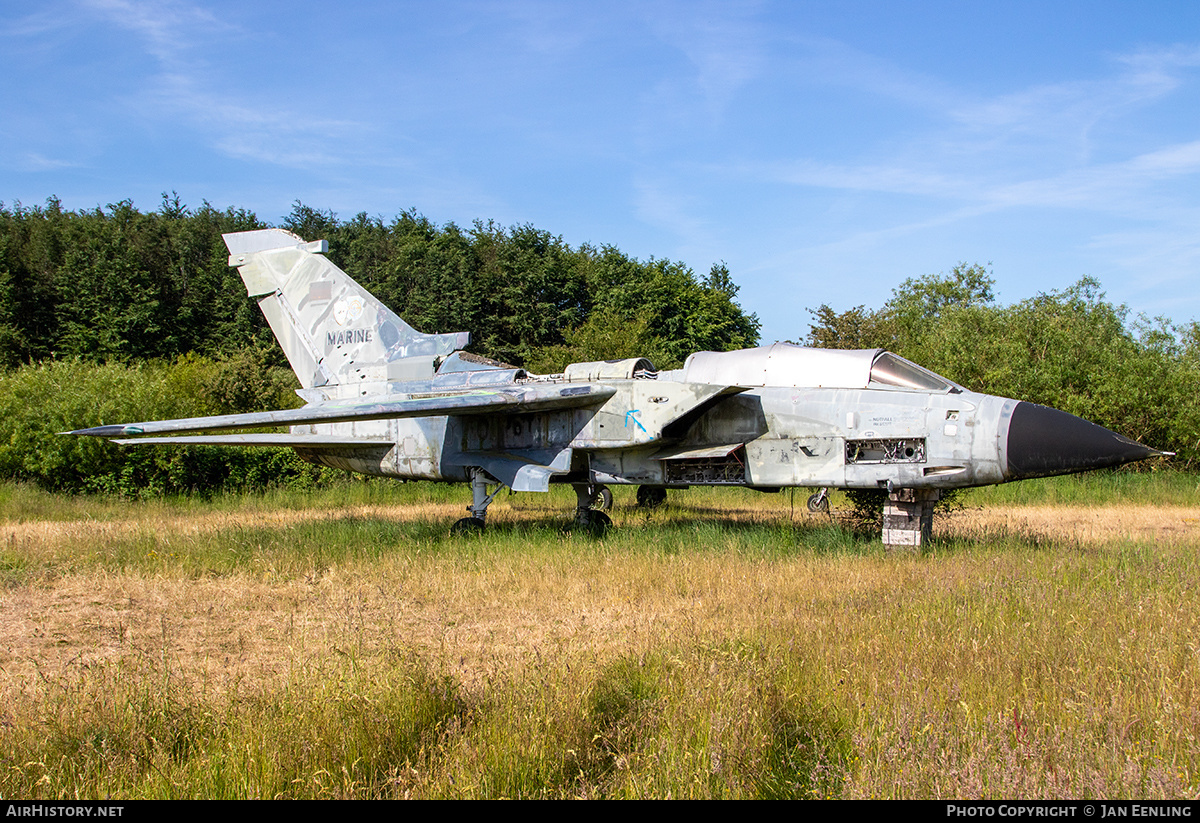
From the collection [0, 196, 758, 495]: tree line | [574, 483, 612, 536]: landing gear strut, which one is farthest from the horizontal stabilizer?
[0, 196, 758, 495]: tree line

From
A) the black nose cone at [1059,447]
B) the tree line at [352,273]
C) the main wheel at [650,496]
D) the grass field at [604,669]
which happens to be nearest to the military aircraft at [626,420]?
the black nose cone at [1059,447]

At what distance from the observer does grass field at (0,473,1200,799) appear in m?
3.66

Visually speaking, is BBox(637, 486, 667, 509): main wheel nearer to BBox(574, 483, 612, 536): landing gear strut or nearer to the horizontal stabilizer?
BBox(574, 483, 612, 536): landing gear strut

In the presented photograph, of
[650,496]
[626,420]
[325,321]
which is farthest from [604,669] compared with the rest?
[650,496]

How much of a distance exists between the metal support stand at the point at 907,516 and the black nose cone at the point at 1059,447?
125cm

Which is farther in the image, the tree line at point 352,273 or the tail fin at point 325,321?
the tree line at point 352,273

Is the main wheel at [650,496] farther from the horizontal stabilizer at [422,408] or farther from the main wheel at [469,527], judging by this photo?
the horizontal stabilizer at [422,408]

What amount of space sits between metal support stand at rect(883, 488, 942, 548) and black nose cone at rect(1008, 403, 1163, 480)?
1.25 metres

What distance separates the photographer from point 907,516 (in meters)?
9.70

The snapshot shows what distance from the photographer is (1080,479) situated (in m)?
20.2

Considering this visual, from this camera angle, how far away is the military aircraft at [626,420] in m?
8.91

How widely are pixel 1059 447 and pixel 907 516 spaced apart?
6.33 ft

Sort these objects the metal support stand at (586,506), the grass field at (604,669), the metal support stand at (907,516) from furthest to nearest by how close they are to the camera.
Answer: the metal support stand at (586,506)
the metal support stand at (907,516)
the grass field at (604,669)

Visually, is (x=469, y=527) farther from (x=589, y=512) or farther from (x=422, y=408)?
(x=422, y=408)
